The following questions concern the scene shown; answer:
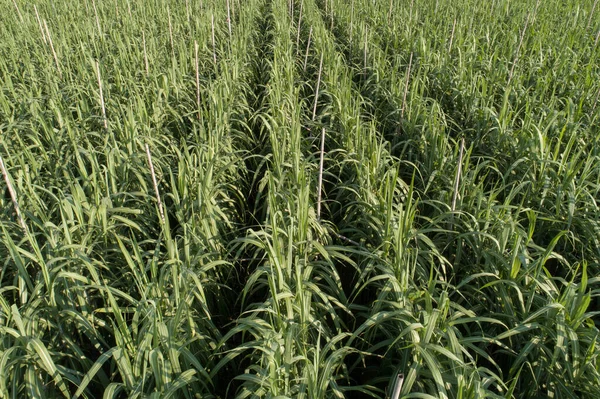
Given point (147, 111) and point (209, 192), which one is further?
point (147, 111)

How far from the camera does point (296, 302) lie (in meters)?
1.90

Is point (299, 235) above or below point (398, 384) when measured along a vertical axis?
below

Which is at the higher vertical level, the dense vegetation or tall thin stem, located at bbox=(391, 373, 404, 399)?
tall thin stem, located at bbox=(391, 373, 404, 399)

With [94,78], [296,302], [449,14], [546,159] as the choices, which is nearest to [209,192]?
[296,302]

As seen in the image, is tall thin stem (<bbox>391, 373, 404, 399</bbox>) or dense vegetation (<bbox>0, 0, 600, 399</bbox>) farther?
dense vegetation (<bbox>0, 0, 600, 399</bbox>)

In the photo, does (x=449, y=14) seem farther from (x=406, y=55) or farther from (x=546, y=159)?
(x=546, y=159)

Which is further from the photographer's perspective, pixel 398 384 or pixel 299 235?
pixel 299 235

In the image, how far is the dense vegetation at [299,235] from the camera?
169cm

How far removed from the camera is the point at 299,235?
224 cm

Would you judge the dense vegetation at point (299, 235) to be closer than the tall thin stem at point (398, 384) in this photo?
No

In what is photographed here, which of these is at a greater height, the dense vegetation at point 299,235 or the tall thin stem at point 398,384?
the tall thin stem at point 398,384

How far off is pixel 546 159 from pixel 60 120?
3316mm

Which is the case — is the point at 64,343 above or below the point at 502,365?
above

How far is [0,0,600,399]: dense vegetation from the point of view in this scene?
1689 millimetres
